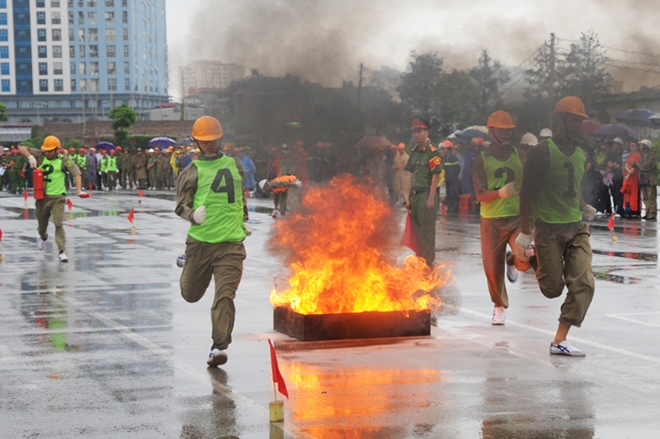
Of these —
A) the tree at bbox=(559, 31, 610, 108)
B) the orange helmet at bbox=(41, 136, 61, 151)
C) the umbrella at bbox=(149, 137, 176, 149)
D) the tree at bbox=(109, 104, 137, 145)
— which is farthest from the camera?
the tree at bbox=(109, 104, 137, 145)

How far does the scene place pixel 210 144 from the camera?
841cm

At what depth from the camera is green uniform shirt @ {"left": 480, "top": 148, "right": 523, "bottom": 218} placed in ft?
32.8

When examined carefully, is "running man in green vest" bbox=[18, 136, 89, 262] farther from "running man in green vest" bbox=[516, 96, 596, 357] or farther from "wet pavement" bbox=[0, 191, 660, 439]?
"running man in green vest" bbox=[516, 96, 596, 357]

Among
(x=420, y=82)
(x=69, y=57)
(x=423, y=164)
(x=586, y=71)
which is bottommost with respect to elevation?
(x=423, y=164)

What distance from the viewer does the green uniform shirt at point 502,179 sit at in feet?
32.8

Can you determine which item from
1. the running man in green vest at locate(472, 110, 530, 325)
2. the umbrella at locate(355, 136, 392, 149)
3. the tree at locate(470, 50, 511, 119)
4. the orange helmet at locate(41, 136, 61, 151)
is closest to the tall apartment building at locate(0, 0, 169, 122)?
the orange helmet at locate(41, 136, 61, 151)

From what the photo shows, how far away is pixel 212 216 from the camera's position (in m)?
8.33

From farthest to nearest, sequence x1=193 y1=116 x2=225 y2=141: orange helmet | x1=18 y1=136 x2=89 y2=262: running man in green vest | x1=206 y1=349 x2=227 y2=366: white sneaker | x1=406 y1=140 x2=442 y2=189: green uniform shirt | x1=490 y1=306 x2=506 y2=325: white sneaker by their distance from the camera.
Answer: x1=18 y1=136 x2=89 y2=262: running man in green vest → x1=406 y1=140 x2=442 y2=189: green uniform shirt → x1=490 y1=306 x2=506 y2=325: white sneaker → x1=193 y1=116 x2=225 y2=141: orange helmet → x1=206 y1=349 x2=227 y2=366: white sneaker

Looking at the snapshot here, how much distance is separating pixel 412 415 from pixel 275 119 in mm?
3789

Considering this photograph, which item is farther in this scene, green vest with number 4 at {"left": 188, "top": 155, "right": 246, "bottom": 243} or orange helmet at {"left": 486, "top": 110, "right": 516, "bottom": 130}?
orange helmet at {"left": 486, "top": 110, "right": 516, "bottom": 130}

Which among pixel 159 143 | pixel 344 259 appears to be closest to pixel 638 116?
pixel 344 259

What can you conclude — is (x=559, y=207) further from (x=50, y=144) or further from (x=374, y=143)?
Result: (x=50, y=144)

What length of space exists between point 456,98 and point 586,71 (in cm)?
136

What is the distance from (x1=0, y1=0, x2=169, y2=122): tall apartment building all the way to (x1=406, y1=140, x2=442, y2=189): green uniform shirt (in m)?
155
